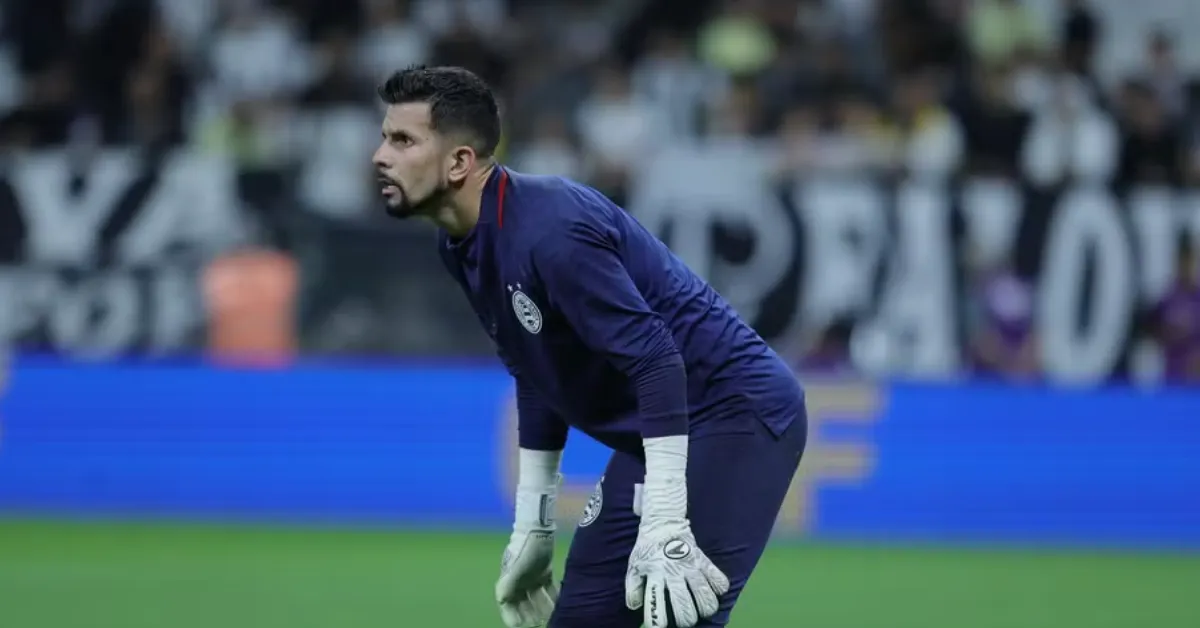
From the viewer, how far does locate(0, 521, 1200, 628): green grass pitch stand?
9.46 m

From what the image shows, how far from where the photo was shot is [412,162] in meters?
5.37

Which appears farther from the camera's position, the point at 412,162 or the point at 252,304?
the point at 252,304

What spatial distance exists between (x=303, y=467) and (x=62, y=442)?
176 centimetres

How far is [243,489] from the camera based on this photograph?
13.6 metres

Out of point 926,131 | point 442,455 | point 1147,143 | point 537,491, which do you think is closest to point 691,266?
point 442,455

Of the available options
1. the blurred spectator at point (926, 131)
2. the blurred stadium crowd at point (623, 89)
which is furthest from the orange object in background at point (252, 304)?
the blurred spectator at point (926, 131)

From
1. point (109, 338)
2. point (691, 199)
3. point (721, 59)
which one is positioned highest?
point (721, 59)

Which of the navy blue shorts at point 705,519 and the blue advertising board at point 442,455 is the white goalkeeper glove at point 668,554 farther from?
the blue advertising board at point 442,455

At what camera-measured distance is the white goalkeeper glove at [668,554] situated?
5.12 m

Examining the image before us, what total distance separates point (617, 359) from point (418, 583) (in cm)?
590

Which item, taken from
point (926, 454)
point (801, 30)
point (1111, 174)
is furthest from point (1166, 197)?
point (801, 30)

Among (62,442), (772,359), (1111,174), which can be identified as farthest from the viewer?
(1111,174)

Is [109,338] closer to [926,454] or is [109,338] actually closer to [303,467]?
[303,467]

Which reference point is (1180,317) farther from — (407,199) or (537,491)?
(407,199)
